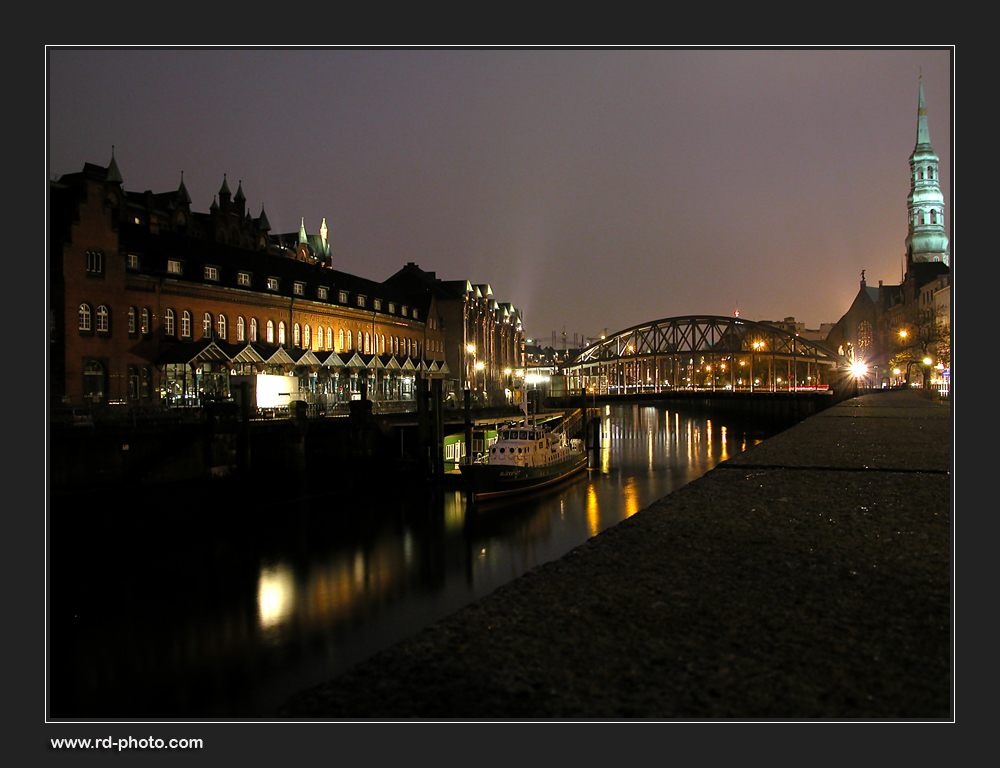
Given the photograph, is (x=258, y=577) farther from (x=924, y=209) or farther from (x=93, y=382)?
(x=924, y=209)

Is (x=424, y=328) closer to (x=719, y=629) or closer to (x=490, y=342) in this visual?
(x=490, y=342)

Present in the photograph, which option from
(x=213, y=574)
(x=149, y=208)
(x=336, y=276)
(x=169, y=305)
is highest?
(x=149, y=208)

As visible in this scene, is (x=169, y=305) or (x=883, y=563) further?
(x=169, y=305)

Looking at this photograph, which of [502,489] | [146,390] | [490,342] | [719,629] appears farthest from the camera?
[490,342]

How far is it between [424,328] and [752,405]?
160 ft

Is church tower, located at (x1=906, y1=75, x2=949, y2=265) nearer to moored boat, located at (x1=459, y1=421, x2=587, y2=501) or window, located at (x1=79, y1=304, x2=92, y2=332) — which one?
moored boat, located at (x1=459, y1=421, x2=587, y2=501)

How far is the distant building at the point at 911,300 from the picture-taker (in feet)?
291

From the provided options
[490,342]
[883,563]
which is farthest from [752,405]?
[883,563]

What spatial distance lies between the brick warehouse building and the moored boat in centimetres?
1033

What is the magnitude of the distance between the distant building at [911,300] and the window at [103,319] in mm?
67592

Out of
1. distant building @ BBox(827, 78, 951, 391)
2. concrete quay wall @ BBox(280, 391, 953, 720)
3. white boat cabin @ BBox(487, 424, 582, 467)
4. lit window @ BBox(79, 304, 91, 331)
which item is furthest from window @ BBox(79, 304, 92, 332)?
distant building @ BBox(827, 78, 951, 391)

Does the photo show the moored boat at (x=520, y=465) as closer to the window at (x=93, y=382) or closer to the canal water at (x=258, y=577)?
the canal water at (x=258, y=577)

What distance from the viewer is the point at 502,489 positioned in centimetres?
3522

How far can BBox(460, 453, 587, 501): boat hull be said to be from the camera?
113 feet
